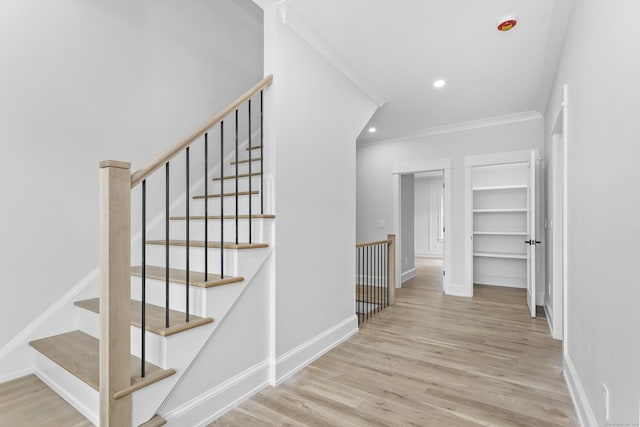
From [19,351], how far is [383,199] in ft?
16.2

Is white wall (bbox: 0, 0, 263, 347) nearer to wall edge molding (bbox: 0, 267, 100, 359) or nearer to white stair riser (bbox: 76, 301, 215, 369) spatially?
wall edge molding (bbox: 0, 267, 100, 359)

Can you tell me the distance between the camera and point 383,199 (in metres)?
5.74

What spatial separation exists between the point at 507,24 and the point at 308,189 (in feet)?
6.45

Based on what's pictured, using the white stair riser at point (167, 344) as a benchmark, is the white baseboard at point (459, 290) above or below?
below

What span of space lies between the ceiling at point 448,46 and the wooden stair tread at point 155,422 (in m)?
2.70

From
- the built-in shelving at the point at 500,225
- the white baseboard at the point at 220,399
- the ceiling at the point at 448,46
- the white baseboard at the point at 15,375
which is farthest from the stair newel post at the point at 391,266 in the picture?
the white baseboard at the point at 15,375

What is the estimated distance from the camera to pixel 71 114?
229 cm

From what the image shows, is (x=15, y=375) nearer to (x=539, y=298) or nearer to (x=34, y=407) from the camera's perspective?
(x=34, y=407)

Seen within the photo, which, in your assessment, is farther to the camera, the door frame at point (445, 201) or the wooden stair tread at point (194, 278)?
the door frame at point (445, 201)

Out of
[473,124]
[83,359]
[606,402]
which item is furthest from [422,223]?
[83,359]

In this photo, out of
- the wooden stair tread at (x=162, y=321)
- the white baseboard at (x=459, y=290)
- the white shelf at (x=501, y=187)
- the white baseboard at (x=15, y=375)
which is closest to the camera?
the wooden stair tread at (x=162, y=321)

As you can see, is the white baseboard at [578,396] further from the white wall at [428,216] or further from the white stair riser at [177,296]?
the white wall at [428,216]

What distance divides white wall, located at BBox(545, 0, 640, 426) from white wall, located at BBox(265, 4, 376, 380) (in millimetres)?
1798

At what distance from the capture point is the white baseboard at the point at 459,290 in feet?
16.0
